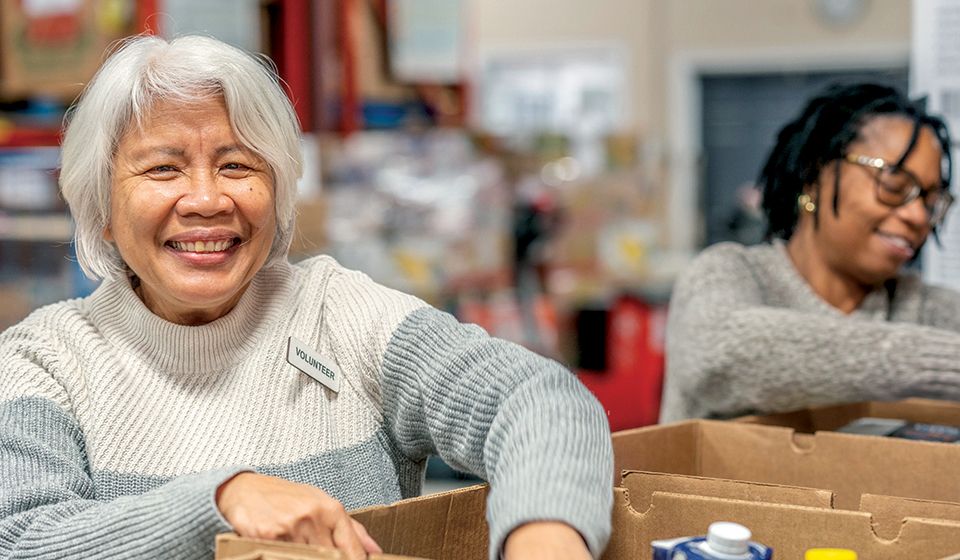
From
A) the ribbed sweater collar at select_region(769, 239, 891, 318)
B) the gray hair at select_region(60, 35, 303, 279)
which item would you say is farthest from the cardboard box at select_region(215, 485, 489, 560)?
the ribbed sweater collar at select_region(769, 239, 891, 318)

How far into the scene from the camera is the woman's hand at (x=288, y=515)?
126cm

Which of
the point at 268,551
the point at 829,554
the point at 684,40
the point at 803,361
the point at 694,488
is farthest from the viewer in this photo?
the point at 684,40

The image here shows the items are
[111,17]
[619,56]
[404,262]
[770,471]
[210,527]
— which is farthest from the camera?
[619,56]

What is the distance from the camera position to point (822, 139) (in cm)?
243

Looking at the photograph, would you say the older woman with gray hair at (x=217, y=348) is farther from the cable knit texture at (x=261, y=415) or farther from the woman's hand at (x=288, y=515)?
the woman's hand at (x=288, y=515)

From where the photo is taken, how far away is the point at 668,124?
8633 millimetres

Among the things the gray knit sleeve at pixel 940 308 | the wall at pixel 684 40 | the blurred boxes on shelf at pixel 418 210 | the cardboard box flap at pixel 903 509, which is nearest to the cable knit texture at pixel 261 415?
the cardboard box flap at pixel 903 509

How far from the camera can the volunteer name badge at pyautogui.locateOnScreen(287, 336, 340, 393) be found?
1685 mm

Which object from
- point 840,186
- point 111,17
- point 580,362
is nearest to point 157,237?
point 840,186

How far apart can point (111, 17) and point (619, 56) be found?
5224mm

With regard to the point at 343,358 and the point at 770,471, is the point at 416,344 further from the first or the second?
the point at 770,471

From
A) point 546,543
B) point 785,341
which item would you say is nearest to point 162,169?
point 546,543

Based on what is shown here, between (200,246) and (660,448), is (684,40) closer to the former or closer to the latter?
(660,448)

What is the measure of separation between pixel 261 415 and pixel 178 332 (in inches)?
6.7
